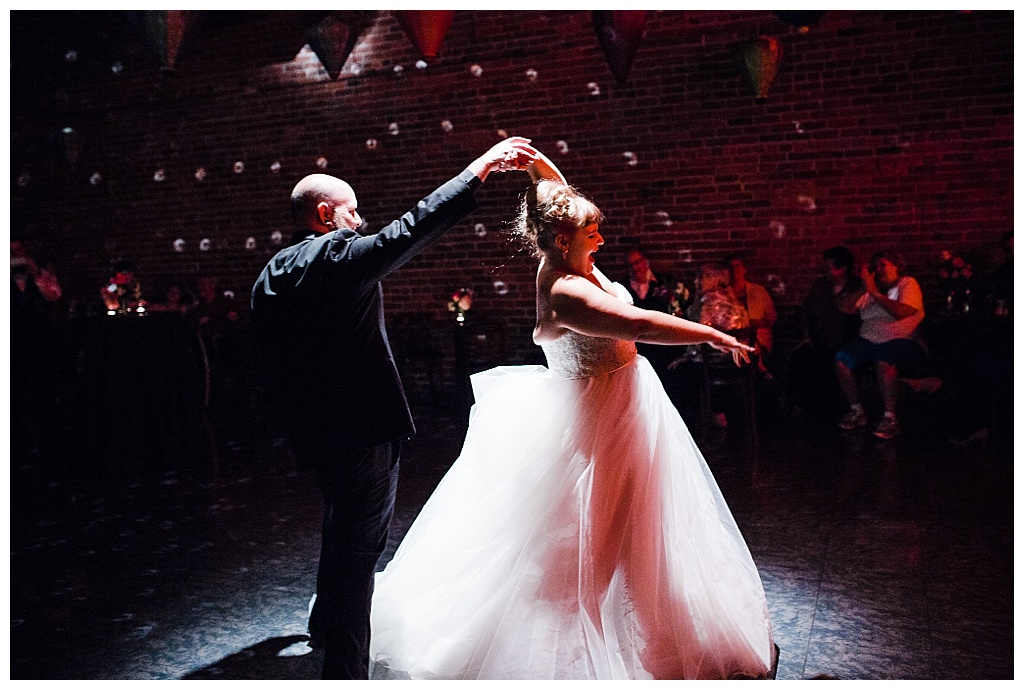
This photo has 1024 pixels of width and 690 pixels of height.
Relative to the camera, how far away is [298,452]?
84.7 inches

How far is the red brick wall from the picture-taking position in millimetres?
5645

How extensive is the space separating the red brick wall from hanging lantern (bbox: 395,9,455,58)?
6.47ft

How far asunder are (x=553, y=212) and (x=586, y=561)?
2.88ft

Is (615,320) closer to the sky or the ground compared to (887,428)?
closer to the sky

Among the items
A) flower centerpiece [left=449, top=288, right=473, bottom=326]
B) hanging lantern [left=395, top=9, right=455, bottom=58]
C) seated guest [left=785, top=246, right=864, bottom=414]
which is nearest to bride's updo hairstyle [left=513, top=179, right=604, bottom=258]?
hanging lantern [left=395, top=9, right=455, bottom=58]

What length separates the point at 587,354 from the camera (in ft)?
7.36

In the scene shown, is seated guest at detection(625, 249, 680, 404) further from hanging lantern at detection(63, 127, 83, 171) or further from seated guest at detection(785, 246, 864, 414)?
hanging lantern at detection(63, 127, 83, 171)

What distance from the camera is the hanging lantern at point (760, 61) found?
5316 mm

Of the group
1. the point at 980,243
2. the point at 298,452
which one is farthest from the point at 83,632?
the point at 980,243

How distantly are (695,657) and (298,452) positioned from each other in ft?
3.62

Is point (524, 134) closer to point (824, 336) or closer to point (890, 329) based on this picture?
point (824, 336)

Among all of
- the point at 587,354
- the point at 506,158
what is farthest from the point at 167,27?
the point at 587,354

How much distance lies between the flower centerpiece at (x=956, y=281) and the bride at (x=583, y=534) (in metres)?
3.46

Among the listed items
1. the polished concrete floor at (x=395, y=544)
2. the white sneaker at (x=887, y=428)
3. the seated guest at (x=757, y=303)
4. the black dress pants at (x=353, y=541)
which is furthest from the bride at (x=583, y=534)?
the seated guest at (x=757, y=303)
